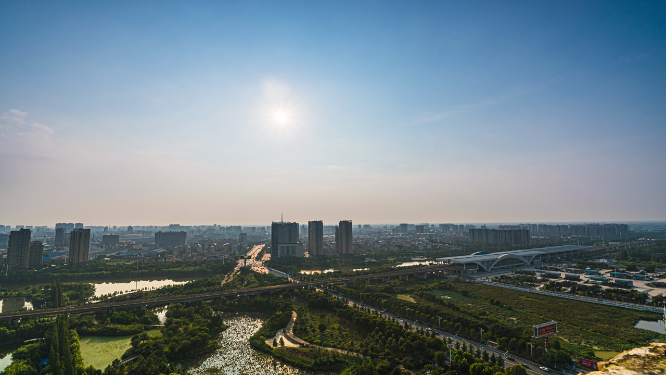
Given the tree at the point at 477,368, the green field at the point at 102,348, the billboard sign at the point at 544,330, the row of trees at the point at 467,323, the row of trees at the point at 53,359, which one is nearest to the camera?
the tree at the point at 477,368

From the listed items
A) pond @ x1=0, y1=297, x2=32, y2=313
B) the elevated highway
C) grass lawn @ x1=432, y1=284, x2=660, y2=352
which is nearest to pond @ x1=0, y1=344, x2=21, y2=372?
the elevated highway

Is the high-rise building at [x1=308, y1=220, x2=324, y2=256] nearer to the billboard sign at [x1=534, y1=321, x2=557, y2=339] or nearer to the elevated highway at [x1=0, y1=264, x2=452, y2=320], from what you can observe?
the elevated highway at [x1=0, y1=264, x2=452, y2=320]

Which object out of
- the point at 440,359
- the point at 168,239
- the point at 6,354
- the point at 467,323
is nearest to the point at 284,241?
the point at 168,239

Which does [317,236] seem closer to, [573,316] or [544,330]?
[573,316]

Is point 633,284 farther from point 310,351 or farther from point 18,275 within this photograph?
point 18,275

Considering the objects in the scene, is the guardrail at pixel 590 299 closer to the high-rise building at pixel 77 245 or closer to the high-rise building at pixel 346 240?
the high-rise building at pixel 346 240

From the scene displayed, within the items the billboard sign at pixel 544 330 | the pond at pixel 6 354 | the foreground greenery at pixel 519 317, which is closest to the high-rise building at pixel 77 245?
the pond at pixel 6 354

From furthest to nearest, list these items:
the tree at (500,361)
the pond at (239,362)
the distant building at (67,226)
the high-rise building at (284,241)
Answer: the distant building at (67,226) < the high-rise building at (284,241) < the pond at (239,362) < the tree at (500,361)
